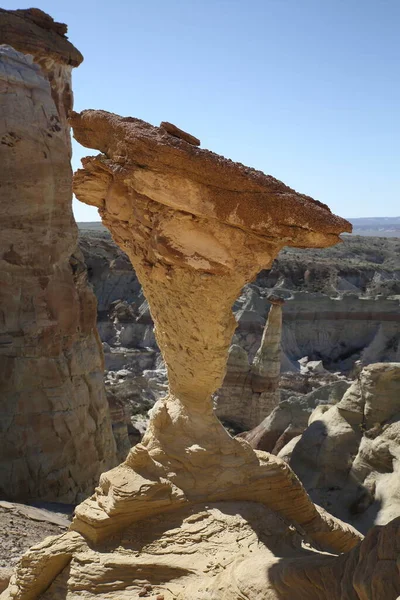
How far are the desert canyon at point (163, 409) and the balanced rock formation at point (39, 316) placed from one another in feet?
0.08

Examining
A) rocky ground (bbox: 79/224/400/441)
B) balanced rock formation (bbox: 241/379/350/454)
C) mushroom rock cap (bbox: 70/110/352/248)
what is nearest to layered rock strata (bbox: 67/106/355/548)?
mushroom rock cap (bbox: 70/110/352/248)

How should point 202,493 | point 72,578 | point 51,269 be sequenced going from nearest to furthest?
point 72,578, point 202,493, point 51,269

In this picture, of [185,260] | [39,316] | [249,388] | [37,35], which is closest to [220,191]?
[185,260]

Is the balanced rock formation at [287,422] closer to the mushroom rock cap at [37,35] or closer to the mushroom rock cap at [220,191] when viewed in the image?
the mushroom rock cap at [220,191]

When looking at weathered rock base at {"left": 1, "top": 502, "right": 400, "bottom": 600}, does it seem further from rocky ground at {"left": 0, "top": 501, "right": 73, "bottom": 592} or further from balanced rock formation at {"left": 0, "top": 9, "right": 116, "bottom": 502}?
balanced rock formation at {"left": 0, "top": 9, "right": 116, "bottom": 502}

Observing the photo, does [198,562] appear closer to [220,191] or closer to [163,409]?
[163,409]

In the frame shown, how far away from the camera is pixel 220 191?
4.13 m

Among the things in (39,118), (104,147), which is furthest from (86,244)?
(104,147)

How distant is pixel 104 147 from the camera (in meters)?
4.63

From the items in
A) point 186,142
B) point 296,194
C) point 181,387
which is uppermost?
point 186,142

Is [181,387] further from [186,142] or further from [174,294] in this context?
[186,142]

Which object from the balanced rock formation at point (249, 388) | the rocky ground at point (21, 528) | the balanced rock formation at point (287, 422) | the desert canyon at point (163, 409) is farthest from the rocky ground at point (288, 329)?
the rocky ground at point (21, 528)

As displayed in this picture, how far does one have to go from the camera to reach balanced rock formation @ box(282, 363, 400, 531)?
21.9 ft

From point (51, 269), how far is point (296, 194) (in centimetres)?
558
